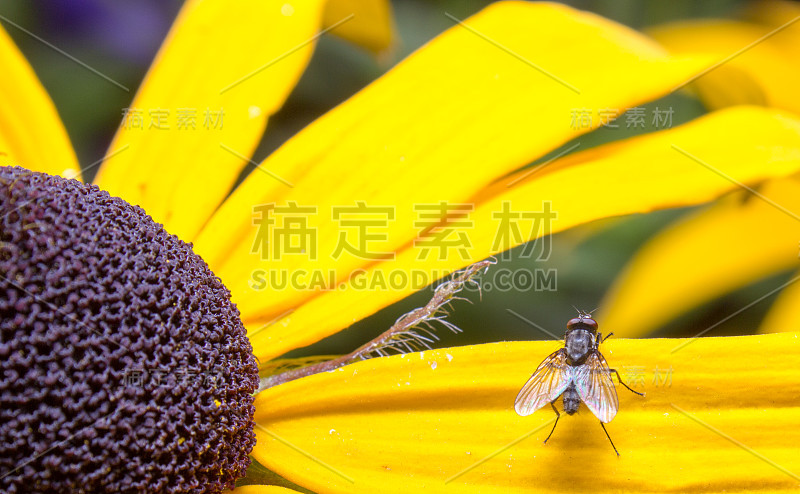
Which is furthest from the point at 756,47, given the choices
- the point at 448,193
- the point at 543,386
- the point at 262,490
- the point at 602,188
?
the point at 262,490

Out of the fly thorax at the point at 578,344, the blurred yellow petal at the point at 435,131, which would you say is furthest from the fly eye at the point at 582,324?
the blurred yellow petal at the point at 435,131

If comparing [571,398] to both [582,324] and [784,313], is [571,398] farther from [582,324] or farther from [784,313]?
[784,313]

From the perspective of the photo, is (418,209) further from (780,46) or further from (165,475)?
(780,46)

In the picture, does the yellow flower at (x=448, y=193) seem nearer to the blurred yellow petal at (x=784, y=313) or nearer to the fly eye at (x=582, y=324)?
the fly eye at (x=582, y=324)

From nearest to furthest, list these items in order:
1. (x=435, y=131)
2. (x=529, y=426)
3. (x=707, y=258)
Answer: (x=529, y=426) < (x=435, y=131) < (x=707, y=258)

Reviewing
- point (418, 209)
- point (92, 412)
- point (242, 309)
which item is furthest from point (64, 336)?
point (418, 209)

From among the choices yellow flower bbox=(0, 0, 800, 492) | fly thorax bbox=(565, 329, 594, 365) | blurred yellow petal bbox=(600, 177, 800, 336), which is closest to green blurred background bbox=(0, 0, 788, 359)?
blurred yellow petal bbox=(600, 177, 800, 336)

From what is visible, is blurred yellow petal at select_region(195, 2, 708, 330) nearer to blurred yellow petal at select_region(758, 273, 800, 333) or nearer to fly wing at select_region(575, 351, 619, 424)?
fly wing at select_region(575, 351, 619, 424)
